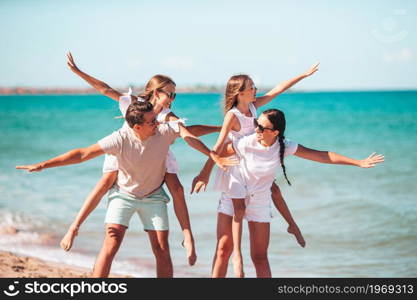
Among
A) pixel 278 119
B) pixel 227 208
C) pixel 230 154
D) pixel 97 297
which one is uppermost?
pixel 278 119

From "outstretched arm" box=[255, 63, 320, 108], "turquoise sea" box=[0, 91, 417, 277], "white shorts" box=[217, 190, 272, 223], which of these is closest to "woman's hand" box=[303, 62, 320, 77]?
"outstretched arm" box=[255, 63, 320, 108]

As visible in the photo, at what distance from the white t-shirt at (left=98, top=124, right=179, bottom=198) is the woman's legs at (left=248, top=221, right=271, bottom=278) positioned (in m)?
0.87

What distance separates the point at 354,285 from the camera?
Answer: 201 inches

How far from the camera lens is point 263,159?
16.3 ft

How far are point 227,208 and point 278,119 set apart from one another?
0.82 metres

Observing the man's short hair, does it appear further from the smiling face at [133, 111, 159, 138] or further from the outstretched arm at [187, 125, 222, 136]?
the outstretched arm at [187, 125, 222, 136]

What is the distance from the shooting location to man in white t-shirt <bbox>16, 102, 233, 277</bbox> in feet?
15.7

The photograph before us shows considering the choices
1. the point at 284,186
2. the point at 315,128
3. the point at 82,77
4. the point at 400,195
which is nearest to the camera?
the point at 82,77

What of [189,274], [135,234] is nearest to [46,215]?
[135,234]

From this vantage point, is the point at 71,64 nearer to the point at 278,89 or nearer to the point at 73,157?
the point at 73,157

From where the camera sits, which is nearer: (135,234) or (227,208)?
(227,208)

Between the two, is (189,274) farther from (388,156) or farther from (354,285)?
(388,156)

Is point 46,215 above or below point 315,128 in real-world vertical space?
above

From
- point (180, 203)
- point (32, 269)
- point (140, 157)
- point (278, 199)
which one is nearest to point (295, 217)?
point (32, 269)
